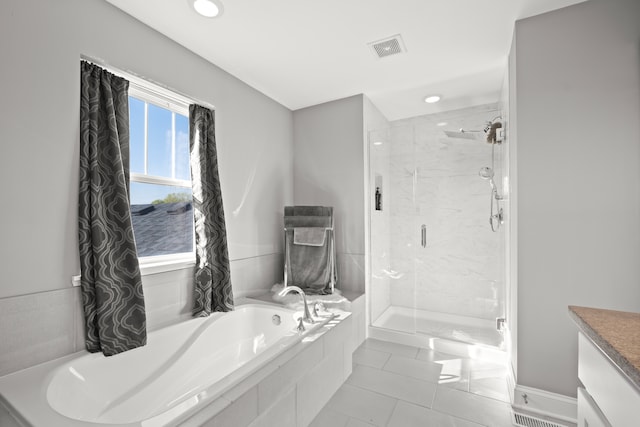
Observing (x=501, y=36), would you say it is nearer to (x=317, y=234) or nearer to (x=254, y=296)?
(x=317, y=234)

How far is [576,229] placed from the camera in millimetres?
1717

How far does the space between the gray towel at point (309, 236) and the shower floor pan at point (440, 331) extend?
1.07m

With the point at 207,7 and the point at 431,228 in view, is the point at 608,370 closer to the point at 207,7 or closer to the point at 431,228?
the point at 207,7

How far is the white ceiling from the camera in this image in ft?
5.74

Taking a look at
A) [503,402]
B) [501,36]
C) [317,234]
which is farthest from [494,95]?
[503,402]

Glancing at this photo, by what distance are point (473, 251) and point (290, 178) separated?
83.6 inches

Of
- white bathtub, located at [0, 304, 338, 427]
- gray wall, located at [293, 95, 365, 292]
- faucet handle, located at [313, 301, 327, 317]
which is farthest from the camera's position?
gray wall, located at [293, 95, 365, 292]

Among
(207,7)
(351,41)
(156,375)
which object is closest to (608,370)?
(156,375)

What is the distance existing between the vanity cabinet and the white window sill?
2103mm

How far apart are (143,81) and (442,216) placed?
296 cm

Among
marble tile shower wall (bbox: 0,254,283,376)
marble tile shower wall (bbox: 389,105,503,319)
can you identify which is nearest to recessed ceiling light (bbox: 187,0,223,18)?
marble tile shower wall (bbox: 0,254,283,376)

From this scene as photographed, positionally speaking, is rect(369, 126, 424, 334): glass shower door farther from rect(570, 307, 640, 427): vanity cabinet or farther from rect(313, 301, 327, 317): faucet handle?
rect(570, 307, 640, 427): vanity cabinet

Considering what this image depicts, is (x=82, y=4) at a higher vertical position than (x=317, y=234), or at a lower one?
higher

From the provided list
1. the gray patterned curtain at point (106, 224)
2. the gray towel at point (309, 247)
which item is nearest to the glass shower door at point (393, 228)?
the gray towel at point (309, 247)
